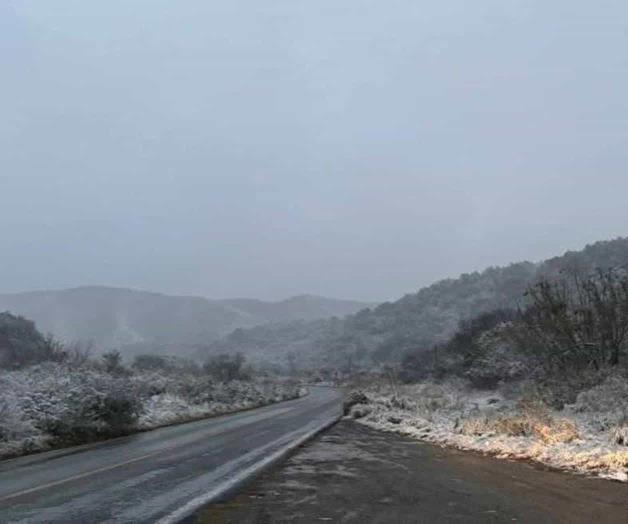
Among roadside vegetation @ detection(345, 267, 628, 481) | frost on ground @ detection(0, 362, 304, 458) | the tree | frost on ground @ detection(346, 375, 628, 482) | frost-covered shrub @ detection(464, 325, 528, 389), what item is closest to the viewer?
frost on ground @ detection(346, 375, 628, 482)

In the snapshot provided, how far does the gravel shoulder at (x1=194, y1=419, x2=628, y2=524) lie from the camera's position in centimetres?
882

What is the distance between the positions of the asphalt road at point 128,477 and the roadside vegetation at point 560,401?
5455mm

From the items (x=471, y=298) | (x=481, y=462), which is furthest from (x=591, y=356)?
(x=471, y=298)

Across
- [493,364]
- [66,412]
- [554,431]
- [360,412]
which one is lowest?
[360,412]

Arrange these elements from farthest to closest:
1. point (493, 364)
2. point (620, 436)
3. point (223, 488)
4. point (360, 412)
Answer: point (493, 364), point (360, 412), point (620, 436), point (223, 488)

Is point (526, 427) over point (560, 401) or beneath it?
beneath

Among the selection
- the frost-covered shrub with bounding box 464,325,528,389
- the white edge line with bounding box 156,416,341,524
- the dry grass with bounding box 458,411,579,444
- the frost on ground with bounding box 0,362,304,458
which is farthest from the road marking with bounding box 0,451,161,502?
the frost-covered shrub with bounding box 464,325,528,389

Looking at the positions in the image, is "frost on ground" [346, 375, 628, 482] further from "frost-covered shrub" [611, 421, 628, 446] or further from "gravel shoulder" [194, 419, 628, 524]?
"gravel shoulder" [194, 419, 628, 524]

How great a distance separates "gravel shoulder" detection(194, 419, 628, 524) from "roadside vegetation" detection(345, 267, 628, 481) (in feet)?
3.19

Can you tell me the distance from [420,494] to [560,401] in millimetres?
14534

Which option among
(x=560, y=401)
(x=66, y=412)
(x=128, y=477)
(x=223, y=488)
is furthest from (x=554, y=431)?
(x=66, y=412)

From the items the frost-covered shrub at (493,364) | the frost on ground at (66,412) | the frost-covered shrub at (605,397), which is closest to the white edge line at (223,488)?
the frost on ground at (66,412)

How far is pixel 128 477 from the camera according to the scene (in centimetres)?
1237

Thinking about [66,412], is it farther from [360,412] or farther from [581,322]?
[581,322]
